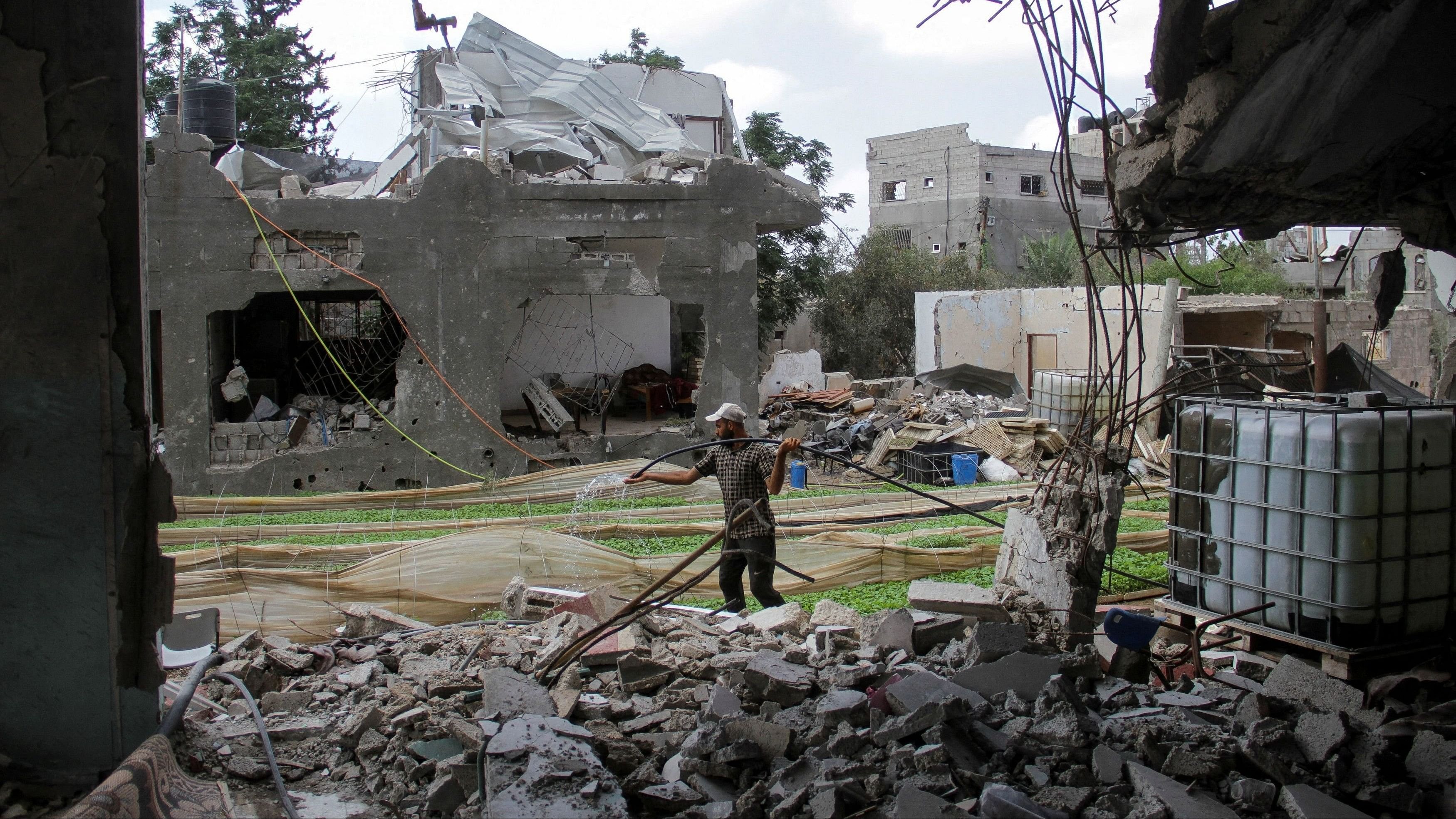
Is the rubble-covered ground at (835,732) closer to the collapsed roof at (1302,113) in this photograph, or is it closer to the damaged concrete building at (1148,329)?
the collapsed roof at (1302,113)

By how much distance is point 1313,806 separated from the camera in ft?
11.7

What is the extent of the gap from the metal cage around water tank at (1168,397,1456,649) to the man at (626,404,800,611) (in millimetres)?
2846

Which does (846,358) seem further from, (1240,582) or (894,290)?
(1240,582)

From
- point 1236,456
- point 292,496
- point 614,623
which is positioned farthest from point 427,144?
point 1236,456

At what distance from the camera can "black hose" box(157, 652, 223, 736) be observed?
3896 millimetres

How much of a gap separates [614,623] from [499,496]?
26.2 feet

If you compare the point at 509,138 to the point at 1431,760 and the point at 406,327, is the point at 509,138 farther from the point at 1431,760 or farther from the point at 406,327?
the point at 1431,760

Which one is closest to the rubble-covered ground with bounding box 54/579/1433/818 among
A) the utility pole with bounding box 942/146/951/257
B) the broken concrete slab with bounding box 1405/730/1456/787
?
the broken concrete slab with bounding box 1405/730/1456/787

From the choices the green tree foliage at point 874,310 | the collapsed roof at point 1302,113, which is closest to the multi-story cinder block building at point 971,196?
the green tree foliage at point 874,310

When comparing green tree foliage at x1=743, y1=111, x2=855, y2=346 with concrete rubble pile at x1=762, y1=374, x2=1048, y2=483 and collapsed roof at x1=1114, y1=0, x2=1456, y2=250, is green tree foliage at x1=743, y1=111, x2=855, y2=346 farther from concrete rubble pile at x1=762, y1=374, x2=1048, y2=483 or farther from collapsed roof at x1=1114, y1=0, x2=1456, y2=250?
collapsed roof at x1=1114, y1=0, x2=1456, y2=250

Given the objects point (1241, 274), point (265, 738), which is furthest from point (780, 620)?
point (1241, 274)

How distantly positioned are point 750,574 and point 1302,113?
4333mm

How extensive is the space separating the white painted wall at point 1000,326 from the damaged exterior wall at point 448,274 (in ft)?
33.6

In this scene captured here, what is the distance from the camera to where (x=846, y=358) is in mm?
30453
